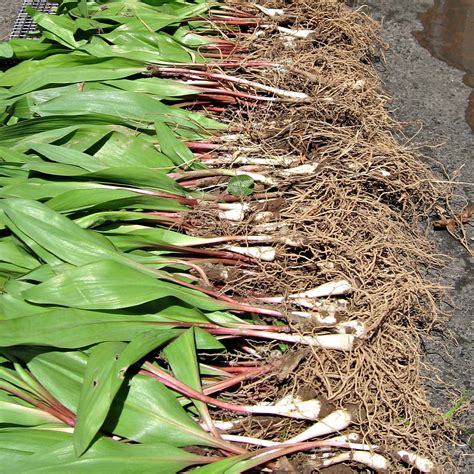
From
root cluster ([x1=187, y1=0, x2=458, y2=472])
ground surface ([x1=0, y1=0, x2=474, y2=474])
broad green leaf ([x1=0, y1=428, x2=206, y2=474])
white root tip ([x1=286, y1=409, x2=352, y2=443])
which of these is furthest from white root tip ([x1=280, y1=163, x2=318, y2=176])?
broad green leaf ([x1=0, y1=428, x2=206, y2=474])

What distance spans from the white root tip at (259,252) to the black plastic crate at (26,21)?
68.6 inches

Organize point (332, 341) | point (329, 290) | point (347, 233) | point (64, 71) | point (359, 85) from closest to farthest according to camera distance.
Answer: point (332, 341), point (329, 290), point (347, 233), point (64, 71), point (359, 85)

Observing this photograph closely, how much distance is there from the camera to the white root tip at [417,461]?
1526mm

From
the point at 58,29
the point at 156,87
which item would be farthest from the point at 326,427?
the point at 58,29

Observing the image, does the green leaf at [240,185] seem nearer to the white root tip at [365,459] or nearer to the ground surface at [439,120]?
the ground surface at [439,120]

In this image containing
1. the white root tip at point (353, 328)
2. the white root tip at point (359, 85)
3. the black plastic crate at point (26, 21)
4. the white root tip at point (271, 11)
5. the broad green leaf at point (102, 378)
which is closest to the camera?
the broad green leaf at point (102, 378)

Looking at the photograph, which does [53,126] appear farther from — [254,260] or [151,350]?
[151,350]

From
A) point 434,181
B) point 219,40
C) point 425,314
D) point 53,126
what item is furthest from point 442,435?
point 219,40

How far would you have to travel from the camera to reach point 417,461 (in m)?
1.53

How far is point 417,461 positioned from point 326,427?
236mm

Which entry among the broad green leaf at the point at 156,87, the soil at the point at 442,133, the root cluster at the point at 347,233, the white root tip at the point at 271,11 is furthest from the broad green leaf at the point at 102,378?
the white root tip at the point at 271,11

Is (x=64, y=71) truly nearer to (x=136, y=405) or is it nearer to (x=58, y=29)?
(x=58, y=29)

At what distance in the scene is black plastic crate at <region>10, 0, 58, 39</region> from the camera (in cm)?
300

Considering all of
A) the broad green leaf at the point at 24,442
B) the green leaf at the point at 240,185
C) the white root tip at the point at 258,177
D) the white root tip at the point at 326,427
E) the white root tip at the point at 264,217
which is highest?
the white root tip at the point at 258,177
